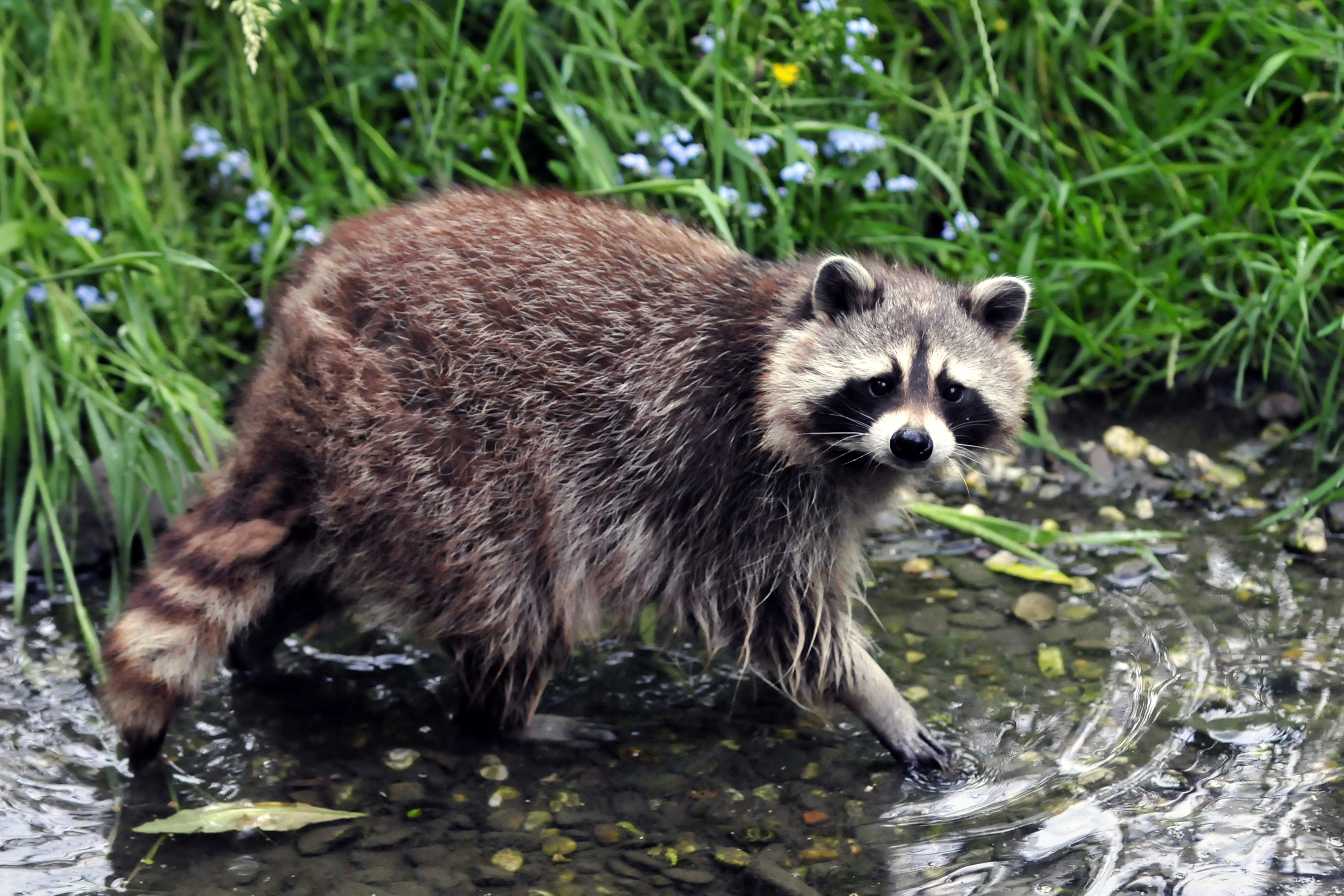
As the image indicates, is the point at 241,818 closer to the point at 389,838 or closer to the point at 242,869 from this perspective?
the point at 242,869

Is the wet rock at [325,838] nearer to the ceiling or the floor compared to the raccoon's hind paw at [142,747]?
nearer to the floor

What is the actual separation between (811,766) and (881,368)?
0.91 meters

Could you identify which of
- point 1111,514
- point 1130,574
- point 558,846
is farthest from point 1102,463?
point 558,846

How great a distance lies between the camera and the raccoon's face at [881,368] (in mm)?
2922

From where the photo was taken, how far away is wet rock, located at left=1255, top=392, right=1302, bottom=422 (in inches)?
166

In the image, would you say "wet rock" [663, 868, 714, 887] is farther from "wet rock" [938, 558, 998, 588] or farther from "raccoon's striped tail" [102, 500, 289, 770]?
"wet rock" [938, 558, 998, 588]

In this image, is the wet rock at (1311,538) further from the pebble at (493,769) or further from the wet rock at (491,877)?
the wet rock at (491,877)

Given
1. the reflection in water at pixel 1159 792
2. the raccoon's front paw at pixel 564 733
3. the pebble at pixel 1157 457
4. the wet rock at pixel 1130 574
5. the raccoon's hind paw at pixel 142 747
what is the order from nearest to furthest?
the reflection in water at pixel 1159 792 → the raccoon's hind paw at pixel 142 747 → the raccoon's front paw at pixel 564 733 → the wet rock at pixel 1130 574 → the pebble at pixel 1157 457

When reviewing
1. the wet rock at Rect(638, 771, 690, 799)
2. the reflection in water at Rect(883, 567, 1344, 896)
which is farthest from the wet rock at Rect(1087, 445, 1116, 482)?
the wet rock at Rect(638, 771, 690, 799)

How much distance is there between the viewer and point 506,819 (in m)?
2.89

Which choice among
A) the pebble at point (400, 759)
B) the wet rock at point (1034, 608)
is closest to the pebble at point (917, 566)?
the wet rock at point (1034, 608)

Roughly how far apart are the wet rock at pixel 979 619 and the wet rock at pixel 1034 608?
0.05 m

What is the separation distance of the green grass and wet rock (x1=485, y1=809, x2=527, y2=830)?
1.46m

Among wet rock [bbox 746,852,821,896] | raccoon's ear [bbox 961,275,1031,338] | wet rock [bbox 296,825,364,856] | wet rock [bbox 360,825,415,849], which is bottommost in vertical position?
wet rock [bbox 296,825,364,856]
